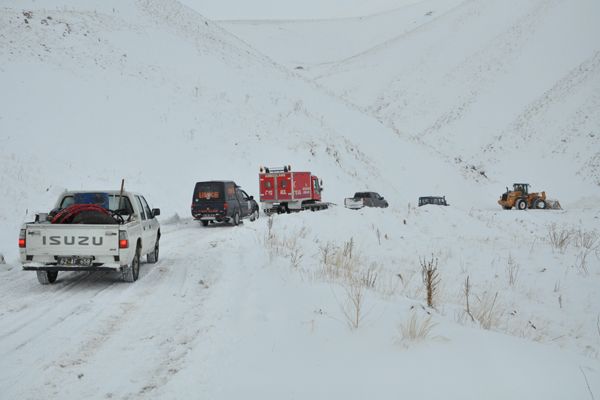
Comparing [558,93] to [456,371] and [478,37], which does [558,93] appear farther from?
[456,371]

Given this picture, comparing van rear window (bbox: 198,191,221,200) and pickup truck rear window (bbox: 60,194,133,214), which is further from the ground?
van rear window (bbox: 198,191,221,200)

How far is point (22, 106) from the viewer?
26.5 m

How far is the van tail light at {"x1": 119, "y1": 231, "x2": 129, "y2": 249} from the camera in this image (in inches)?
344

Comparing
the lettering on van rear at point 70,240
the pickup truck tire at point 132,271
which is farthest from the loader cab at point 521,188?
the lettering on van rear at point 70,240

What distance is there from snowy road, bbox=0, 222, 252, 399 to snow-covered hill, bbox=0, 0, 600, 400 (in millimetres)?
39

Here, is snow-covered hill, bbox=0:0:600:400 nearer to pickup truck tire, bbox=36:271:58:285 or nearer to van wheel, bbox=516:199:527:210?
pickup truck tire, bbox=36:271:58:285

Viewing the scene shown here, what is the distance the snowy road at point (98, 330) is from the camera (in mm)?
4484

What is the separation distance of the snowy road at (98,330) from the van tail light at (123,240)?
2.61 feet

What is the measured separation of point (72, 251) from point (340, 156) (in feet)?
106

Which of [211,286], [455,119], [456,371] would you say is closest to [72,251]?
[211,286]

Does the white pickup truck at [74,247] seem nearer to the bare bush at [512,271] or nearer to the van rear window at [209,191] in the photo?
the bare bush at [512,271]

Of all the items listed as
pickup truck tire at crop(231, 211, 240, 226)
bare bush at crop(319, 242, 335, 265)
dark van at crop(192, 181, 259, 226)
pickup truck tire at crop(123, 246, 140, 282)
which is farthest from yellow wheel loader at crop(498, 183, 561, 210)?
pickup truck tire at crop(123, 246, 140, 282)

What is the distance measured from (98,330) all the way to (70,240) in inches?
122

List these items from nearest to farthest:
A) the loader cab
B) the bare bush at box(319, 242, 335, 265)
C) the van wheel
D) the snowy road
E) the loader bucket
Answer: the snowy road < the bare bush at box(319, 242, 335, 265) < the loader bucket < the van wheel < the loader cab
